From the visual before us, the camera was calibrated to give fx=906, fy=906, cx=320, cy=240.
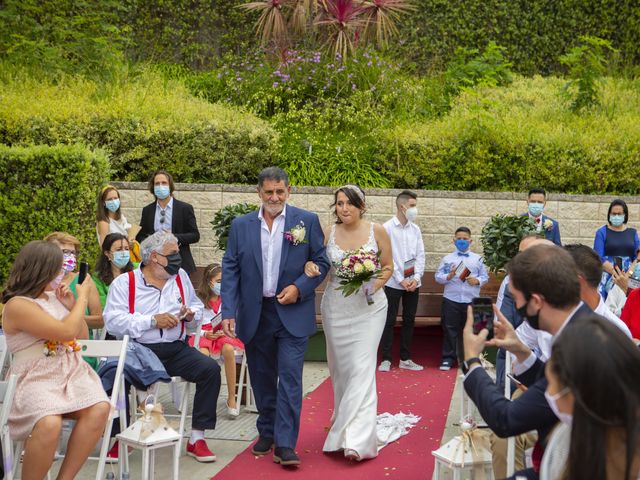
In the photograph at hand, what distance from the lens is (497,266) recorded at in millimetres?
10680

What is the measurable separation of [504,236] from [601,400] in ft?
25.4

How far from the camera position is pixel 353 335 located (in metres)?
7.36

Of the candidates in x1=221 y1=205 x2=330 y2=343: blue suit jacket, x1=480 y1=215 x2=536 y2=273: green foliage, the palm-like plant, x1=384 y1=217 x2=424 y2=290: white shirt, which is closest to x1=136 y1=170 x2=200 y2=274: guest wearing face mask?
x1=384 y1=217 x2=424 y2=290: white shirt

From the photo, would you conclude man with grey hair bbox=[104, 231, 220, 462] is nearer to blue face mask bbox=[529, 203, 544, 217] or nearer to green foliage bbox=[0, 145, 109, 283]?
green foliage bbox=[0, 145, 109, 283]

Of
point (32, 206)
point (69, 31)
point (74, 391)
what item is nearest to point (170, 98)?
point (69, 31)

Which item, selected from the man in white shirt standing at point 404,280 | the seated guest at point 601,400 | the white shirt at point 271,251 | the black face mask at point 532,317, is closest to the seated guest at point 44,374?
the white shirt at point 271,251

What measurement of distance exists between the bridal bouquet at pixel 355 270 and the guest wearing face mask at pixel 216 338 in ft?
4.82

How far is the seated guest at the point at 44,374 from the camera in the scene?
18.0ft

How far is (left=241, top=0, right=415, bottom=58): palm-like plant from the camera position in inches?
664

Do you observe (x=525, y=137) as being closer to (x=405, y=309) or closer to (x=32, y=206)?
(x=405, y=309)

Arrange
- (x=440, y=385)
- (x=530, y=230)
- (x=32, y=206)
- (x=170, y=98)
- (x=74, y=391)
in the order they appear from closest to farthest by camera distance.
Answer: (x=74, y=391)
(x=440, y=385)
(x=530, y=230)
(x=32, y=206)
(x=170, y=98)

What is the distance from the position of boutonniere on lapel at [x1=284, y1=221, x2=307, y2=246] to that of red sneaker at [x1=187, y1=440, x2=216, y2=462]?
66.7 inches

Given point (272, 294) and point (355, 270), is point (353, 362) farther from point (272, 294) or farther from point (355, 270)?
A: point (272, 294)

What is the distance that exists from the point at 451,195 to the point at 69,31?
8.30 meters
